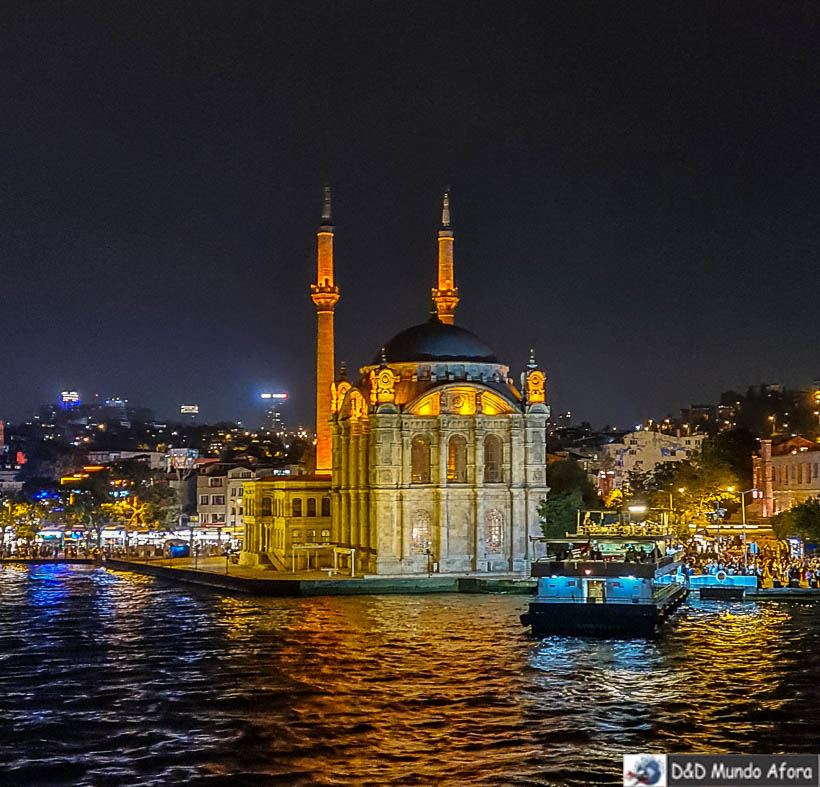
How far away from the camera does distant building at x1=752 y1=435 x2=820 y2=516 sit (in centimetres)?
8988

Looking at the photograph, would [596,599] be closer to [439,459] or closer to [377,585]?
[377,585]

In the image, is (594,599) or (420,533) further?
(420,533)

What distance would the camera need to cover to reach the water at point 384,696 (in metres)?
31.5

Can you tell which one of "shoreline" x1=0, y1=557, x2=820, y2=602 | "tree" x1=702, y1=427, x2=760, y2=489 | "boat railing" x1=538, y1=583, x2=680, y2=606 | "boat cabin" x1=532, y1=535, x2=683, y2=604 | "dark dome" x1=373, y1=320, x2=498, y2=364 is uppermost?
"dark dome" x1=373, y1=320, x2=498, y2=364

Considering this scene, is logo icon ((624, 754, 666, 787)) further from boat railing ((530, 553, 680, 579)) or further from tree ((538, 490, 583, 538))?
tree ((538, 490, 583, 538))

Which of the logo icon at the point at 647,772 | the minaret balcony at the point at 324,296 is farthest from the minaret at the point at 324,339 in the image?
the logo icon at the point at 647,772

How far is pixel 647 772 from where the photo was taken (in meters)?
17.2

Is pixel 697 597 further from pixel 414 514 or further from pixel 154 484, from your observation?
pixel 154 484

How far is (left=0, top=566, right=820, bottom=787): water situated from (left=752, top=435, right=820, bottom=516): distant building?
94.1 feet

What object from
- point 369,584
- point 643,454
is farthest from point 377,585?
point 643,454

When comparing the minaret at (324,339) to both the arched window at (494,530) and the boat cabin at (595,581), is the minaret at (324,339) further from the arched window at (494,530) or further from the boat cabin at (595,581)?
the boat cabin at (595,581)

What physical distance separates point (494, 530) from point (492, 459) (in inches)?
177

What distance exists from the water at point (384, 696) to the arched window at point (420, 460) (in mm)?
18348

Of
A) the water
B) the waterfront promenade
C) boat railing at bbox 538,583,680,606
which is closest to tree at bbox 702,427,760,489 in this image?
the waterfront promenade
